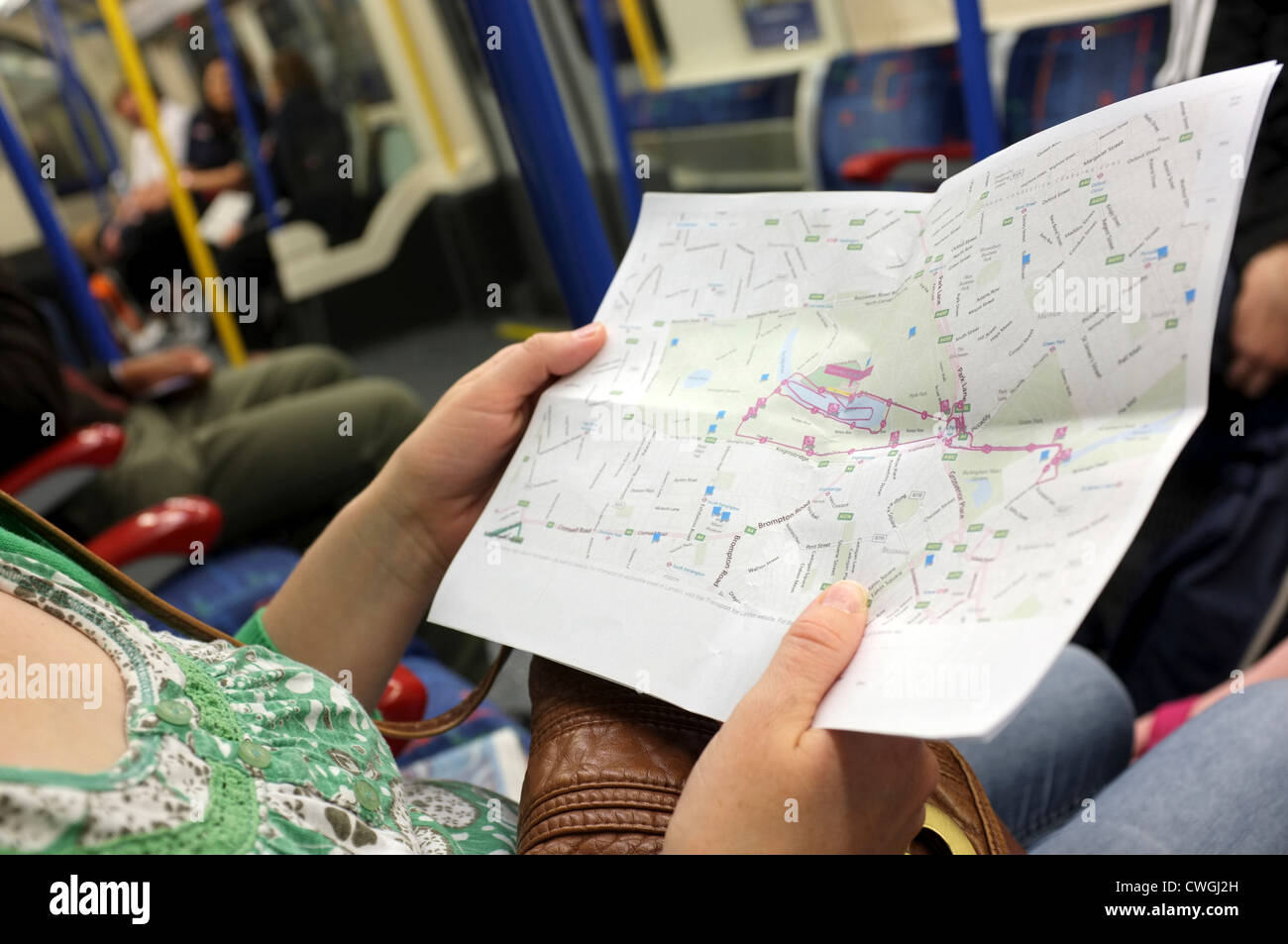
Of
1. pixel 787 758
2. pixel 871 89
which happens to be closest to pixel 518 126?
pixel 787 758

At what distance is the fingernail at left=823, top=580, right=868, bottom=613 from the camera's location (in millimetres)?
456

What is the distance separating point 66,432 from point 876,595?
5.17ft

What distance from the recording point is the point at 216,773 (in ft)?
1.44

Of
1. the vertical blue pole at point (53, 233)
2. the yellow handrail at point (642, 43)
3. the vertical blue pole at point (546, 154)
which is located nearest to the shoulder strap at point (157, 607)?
the vertical blue pole at point (546, 154)

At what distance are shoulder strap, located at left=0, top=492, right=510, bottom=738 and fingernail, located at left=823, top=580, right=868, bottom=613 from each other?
0.94 feet

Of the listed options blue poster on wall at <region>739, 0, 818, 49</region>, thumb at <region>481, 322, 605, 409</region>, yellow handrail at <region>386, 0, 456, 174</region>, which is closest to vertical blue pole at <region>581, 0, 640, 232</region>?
blue poster on wall at <region>739, 0, 818, 49</region>

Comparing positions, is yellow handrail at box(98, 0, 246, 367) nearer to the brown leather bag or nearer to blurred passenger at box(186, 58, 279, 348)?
blurred passenger at box(186, 58, 279, 348)

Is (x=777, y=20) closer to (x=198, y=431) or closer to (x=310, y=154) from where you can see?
(x=310, y=154)

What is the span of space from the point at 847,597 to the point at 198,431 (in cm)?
173

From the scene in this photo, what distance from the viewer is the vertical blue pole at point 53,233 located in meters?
3.01

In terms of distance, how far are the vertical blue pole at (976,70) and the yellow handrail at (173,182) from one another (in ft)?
9.04

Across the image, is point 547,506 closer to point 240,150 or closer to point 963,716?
point 963,716

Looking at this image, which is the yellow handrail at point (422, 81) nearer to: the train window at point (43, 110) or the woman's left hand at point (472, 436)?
the train window at point (43, 110)

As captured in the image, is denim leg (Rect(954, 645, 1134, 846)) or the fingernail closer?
the fingernail
